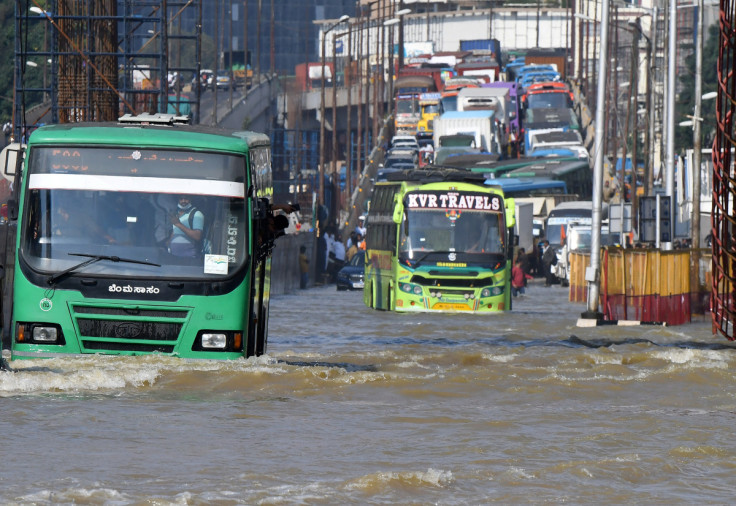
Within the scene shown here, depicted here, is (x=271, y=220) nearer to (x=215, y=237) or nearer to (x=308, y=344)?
(x=215, y=237)

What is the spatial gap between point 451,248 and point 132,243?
15425mm

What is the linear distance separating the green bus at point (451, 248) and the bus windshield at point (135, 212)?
14847mm

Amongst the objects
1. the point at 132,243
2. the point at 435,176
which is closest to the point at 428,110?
the point at 435,176

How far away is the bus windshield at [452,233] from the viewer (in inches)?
1130

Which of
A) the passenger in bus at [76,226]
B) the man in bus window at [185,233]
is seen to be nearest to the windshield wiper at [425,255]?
the man in bus window at [185,233]

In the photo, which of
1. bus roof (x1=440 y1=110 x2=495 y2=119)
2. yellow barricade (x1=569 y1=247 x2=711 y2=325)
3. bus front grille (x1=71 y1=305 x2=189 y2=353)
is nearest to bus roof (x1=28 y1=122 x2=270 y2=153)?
bus front grille (x1=71 y1=305 x2=189 y2=353)

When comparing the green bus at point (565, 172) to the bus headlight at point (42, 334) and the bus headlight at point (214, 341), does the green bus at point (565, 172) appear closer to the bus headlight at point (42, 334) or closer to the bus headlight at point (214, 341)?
the bus headlight at point (214, 341)

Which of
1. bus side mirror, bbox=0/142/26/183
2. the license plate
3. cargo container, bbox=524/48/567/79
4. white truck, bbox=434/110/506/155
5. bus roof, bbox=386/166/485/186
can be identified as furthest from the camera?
cargo container, bbox=524/48/567/79

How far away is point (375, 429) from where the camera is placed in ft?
39.0

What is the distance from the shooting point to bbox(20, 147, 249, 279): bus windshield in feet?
44.9

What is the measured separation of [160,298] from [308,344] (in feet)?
27.3

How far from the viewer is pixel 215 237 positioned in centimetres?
1390

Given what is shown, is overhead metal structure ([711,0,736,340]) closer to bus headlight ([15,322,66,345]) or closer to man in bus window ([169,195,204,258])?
man in bus window ([169,195,204,258])

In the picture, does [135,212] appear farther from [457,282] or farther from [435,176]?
[435,176]
